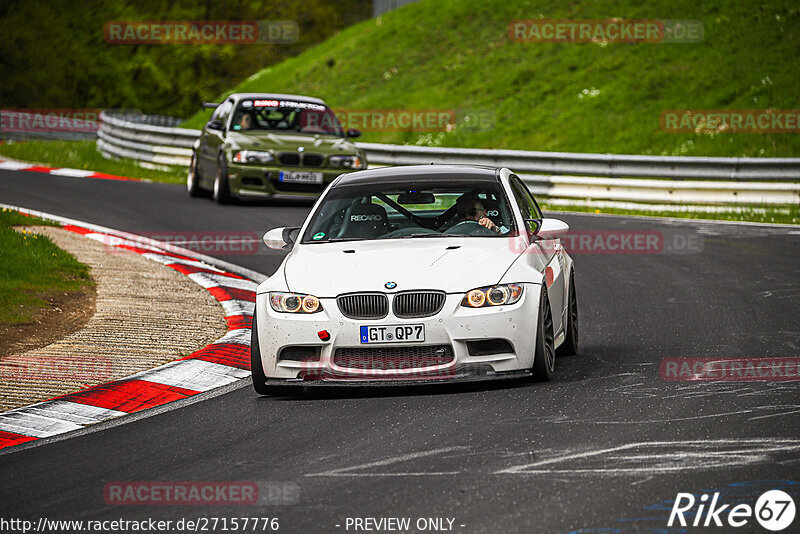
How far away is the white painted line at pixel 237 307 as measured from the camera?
1105 cm

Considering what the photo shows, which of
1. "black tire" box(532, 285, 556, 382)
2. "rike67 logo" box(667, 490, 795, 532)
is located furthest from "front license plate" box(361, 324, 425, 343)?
"rike67 logo" box(667, 490, 795, 532)

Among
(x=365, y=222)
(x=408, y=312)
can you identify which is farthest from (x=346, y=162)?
(x=408, y=312)

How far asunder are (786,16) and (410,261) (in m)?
23.5

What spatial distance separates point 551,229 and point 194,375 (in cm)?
260

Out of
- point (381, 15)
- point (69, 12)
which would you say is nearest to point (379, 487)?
point (381, 15)

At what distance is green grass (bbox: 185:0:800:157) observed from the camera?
2630cm

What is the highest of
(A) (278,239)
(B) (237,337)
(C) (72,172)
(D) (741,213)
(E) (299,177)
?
(C) (72,172)

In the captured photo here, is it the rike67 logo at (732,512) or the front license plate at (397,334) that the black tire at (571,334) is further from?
the rike67 logo at (732,512)

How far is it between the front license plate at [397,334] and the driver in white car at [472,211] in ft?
4.86

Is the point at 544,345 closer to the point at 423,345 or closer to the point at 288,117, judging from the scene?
the point at 423,345

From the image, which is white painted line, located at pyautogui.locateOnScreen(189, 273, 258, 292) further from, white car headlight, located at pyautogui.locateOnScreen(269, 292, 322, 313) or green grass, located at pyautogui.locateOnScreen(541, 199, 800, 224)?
green grass, located at pyautogui.locateOnScreen(541, 199, 800, 224)

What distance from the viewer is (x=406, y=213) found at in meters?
9.22

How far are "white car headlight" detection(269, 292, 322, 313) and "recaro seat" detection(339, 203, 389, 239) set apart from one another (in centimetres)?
104

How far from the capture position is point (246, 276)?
1333cm
